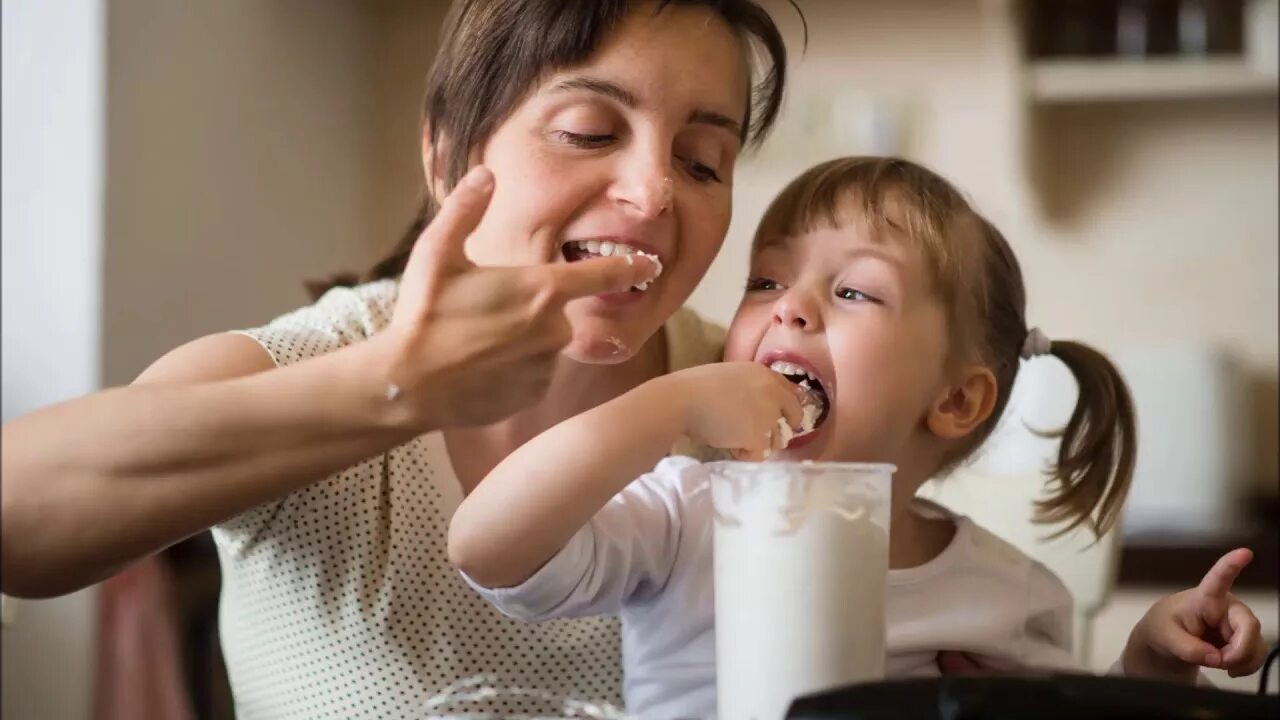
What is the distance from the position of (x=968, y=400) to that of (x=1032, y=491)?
0.37m

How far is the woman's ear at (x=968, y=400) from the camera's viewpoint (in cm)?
124

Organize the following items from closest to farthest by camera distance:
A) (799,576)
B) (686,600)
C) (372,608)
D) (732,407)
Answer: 1. (799,576)
2. (732,407)
3. (686,600)
4. (372,608)

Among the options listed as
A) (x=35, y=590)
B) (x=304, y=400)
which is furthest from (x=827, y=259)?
(x=35, y=590)

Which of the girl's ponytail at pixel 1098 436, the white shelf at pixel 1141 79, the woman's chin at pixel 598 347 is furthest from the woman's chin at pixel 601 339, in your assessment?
the white shelf at pixel 1141 79

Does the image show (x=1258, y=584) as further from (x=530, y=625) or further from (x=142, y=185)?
(x=142, y=185)

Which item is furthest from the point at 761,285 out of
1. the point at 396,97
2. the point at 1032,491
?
the point at 396,97

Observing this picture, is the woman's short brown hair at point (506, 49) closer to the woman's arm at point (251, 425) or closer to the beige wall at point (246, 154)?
the woman's arm at point (251, 425)

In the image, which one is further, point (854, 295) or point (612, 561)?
point (854, 295)

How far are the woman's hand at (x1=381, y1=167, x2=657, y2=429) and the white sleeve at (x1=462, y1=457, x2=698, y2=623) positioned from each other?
168 mm

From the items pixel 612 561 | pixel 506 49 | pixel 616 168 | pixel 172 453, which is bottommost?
pixel 612 561

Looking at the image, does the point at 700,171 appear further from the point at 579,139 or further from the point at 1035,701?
the point at 1035,701

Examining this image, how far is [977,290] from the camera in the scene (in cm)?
126

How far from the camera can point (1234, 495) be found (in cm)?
262

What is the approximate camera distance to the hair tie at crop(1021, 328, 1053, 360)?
1316mm
